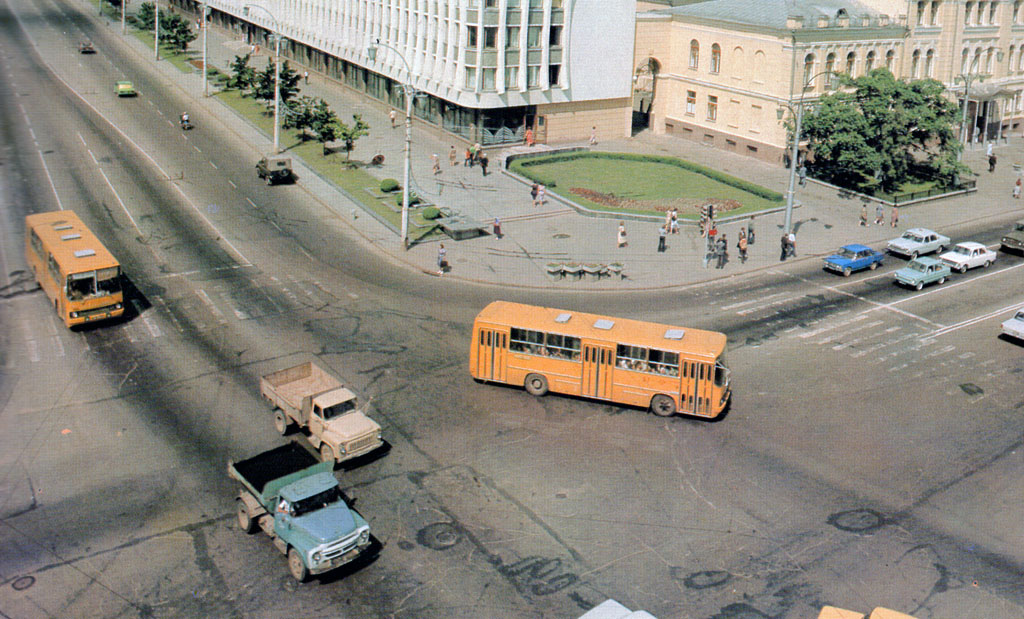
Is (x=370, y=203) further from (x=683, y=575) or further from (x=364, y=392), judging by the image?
(x=683, y=575)

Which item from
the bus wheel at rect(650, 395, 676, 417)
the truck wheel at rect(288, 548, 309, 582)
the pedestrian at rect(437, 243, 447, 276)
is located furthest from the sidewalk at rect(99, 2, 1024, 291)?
the truck wheel at rect(288, 548, 309, 582)

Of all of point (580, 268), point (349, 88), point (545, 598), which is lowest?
point (545, 598)

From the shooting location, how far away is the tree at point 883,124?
63281 millimetres

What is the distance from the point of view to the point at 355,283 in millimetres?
46875

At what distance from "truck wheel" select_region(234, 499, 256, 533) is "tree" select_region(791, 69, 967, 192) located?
165 feet

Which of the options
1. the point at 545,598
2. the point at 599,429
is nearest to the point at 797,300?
the point at 599,429

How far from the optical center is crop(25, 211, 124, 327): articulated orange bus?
39.3 meters

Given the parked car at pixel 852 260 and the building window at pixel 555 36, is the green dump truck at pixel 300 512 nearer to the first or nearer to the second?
the parked car at pixel 852 260

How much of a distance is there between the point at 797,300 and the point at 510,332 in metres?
17.8

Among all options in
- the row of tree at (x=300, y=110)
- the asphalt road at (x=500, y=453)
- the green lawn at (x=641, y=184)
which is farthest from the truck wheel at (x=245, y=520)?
the row of tree at (x=300, y=110)

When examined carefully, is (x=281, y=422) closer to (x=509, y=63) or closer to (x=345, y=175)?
(x=345, y=175)

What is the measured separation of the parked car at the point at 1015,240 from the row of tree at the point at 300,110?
137 feet

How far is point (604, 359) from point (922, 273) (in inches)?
903

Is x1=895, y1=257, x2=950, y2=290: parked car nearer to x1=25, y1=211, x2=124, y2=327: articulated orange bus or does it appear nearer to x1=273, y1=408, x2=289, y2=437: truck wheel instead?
x1=273, y1=408, x2=289, y2=437: truck wheel
